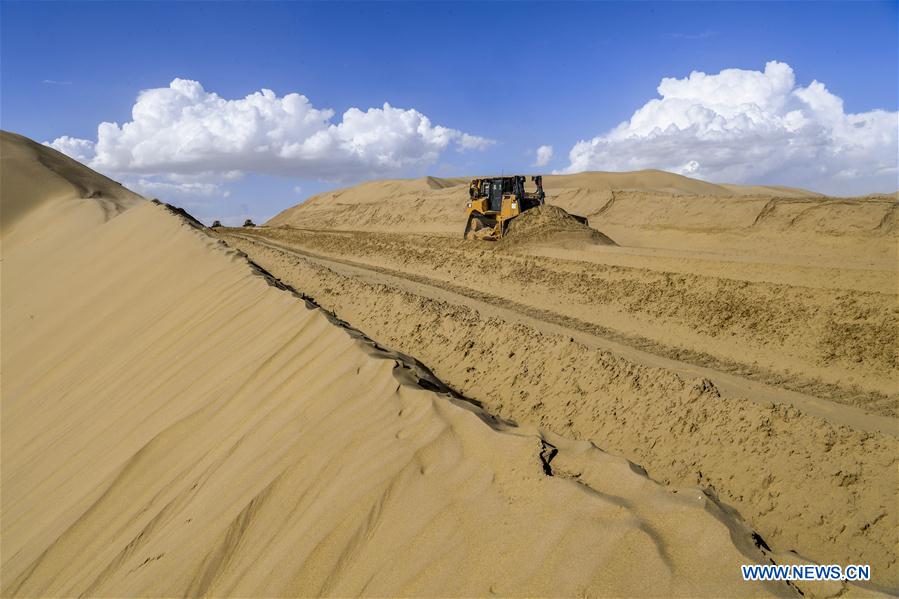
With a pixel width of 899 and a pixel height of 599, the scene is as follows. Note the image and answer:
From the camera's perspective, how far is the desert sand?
10.9 feet

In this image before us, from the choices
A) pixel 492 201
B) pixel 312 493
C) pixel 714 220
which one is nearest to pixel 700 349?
pixel 312 493

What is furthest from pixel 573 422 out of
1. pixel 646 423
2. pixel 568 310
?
pixel 568 310

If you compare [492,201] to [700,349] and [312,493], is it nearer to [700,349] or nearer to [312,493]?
[700,349]

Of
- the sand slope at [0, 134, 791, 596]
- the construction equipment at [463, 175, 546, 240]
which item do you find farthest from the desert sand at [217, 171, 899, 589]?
the construction equipment at [463, 175, 546, 240]

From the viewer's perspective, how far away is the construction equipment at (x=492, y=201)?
655 inches

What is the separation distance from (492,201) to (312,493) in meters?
15.3

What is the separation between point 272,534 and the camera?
109 inches

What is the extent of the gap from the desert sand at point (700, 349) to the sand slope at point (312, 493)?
731 mm

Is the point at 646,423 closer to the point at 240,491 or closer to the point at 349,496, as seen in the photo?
the point at 349,496

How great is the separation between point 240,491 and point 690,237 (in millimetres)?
17619

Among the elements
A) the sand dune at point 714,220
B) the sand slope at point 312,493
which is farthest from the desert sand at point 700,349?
the sand slope at point 312,493

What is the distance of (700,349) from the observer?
6703mm

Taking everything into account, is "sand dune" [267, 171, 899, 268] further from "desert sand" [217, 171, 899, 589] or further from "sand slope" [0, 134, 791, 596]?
"sand slope" [0, 134, 791, 596]

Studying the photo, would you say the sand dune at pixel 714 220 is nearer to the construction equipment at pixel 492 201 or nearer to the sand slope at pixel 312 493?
the construction equipment at pixel 492 201
